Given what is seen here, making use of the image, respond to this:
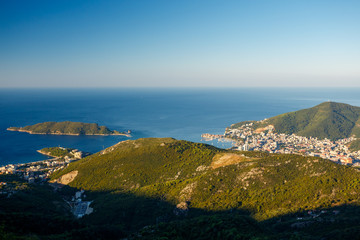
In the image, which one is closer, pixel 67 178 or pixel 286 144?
pixel 67 178

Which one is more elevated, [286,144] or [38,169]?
[286,144]

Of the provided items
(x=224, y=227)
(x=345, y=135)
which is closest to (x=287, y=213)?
(x=224, y=227)

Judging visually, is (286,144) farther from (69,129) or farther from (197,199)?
(69,129)

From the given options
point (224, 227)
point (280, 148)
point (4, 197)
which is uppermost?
point (224, 227)

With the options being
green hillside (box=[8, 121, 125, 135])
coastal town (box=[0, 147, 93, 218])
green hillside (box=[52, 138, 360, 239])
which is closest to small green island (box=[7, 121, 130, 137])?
green hillside (box=[8, 121, 125, 135])

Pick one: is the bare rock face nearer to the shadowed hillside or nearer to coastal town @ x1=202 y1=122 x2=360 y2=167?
the shadowed hillside

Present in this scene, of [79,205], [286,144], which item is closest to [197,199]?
[79,205]

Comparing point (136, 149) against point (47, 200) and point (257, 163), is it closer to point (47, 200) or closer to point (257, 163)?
point (47, 200)
